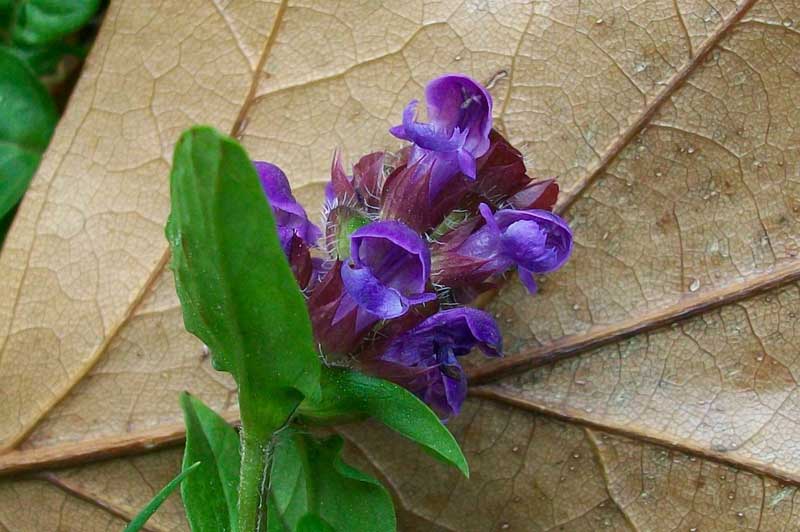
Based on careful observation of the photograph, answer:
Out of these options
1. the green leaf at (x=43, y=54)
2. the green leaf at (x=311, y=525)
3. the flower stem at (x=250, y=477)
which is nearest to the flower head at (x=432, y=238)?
the flower stem at (x=250, y=477)

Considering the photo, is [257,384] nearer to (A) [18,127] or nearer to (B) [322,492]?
(B) [322,492]

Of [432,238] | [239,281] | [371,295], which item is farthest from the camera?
[432,238]

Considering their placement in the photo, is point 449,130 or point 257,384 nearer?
point 257,384

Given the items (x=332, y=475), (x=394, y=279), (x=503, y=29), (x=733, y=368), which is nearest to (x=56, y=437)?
(x=332, y=475)

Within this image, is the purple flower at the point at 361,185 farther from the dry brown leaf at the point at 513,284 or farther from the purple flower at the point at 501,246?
the dry brown leaf at the point at 513,284

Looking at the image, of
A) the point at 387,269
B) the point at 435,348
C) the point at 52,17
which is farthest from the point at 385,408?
the point at 52,17

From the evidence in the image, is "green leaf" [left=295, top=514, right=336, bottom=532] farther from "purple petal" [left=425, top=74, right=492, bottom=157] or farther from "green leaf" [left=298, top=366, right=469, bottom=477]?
"purple petal" [left=425, top=74, right=492, bottom=157]
